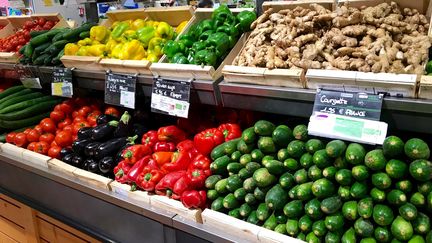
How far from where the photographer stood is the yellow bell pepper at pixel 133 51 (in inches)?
94.5

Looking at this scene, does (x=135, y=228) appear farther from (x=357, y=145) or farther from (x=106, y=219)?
(x=357, y=145)

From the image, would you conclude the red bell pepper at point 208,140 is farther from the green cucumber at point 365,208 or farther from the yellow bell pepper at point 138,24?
the yellow bell pepper at point 138,24

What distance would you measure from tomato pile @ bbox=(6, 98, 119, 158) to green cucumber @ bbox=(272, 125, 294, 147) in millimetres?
1367

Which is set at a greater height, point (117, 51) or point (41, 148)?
point (117, 51)

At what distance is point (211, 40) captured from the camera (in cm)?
198

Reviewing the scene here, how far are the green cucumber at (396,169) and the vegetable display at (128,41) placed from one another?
1.49 meters

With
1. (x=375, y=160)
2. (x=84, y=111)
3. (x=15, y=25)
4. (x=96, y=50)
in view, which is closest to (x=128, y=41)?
(x=96, y=50)

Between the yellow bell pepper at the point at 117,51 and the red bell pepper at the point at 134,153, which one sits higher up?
the yellow bell pepper at the point at 117,51

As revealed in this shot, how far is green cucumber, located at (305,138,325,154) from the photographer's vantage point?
4.86 ft

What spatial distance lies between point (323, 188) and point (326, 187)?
1 cm

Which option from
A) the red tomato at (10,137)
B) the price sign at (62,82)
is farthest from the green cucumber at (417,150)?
the red tomato at (10,137)

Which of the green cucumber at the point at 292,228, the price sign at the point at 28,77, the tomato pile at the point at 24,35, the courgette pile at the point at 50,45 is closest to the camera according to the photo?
the green cucumber at the point at 292,228

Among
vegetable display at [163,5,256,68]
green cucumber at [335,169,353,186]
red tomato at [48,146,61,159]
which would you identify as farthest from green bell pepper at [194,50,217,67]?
red tomato at [48,146,61,159]

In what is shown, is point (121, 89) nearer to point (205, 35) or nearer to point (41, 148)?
point (205, 35)
